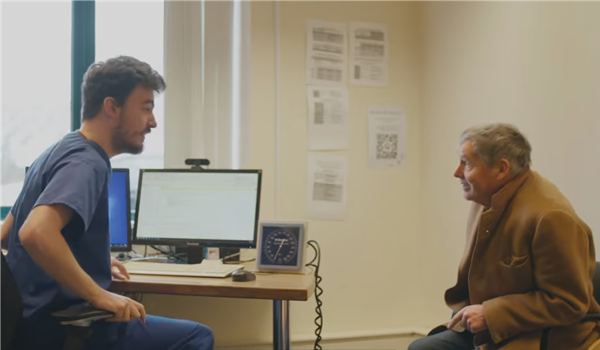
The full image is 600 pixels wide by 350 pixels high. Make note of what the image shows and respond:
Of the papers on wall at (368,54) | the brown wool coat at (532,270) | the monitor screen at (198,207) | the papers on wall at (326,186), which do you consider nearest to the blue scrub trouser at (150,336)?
the monitor screen at (198,207)

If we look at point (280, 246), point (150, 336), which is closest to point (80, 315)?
point (150, 336)

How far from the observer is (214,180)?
2.47 m

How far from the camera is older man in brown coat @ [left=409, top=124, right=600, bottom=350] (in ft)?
5.25

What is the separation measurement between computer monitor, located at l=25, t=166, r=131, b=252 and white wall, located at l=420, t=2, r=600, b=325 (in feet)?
5.21

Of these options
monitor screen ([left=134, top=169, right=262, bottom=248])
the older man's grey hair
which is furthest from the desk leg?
the older man's grey hair

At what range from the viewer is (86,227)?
1.47m

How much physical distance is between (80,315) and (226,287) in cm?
58

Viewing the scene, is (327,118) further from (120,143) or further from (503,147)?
(120,143)

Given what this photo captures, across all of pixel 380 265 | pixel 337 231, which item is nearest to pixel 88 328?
pixel 337 231

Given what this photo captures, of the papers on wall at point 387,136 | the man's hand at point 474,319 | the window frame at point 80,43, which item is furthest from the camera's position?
the papers on wall at point 387,136

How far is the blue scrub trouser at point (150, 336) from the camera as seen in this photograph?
5.22 ft

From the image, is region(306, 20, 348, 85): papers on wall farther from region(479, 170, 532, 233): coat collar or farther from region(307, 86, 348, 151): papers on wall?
region(479, 170, 532, 233): coat collar

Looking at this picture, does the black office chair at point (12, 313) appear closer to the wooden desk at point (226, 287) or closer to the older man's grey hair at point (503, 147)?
the wooden desk at point (226, 287)

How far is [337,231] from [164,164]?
3.20ft
